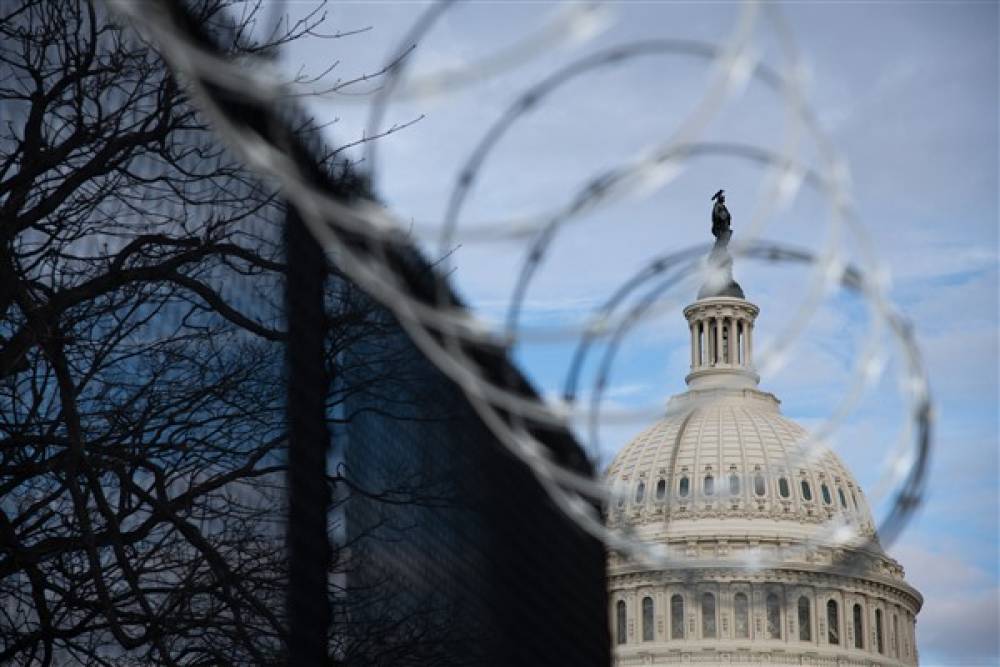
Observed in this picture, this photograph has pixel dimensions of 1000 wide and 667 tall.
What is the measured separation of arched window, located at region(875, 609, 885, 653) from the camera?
11619 centimetres

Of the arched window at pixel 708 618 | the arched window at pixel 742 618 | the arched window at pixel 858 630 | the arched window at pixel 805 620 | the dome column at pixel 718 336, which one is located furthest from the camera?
the dome column at pixel 718 336

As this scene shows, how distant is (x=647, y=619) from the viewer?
113750 mm

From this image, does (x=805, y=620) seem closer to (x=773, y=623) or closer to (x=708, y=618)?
(x=773, y=623)

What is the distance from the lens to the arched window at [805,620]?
369ft

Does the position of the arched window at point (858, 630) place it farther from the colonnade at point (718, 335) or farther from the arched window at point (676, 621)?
the colonnade at point (718, 335)

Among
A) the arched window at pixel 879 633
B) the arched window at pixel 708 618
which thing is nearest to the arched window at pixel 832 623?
the arched window at pixel 879 633

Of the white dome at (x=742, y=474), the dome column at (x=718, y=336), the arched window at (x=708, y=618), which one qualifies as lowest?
the arched window at (x=708, y=618)

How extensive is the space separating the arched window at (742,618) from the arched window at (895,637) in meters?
10.6

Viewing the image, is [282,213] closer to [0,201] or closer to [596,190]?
[0,201]

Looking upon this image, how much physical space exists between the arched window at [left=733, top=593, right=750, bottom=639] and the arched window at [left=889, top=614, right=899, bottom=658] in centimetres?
1058

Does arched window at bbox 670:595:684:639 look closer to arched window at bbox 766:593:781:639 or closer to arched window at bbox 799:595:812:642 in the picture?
arched window at bbox 766:593:781:639

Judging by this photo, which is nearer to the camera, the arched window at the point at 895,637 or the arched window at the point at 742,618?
the arched window at the point at 742,618

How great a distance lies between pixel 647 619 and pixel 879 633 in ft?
49.2

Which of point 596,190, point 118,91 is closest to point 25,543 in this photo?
point 118,91
